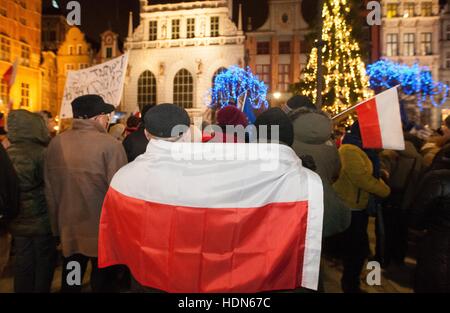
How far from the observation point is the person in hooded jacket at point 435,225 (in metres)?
2.79

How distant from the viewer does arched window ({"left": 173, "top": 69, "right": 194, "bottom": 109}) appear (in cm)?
3112

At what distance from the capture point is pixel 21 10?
1240 inches

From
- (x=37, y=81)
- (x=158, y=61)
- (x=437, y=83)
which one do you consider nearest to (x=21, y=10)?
(x=37, y=81)

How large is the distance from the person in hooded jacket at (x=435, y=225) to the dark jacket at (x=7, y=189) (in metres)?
2.97

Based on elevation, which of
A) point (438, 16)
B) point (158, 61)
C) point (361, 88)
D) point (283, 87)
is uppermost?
point (438, 16)

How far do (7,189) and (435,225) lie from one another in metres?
3.16

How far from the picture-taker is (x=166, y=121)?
2451 millimetres

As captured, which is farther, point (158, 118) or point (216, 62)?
point (216, 62)

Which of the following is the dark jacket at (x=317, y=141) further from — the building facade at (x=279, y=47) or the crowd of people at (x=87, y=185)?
the building facade at (x=279, y=47)

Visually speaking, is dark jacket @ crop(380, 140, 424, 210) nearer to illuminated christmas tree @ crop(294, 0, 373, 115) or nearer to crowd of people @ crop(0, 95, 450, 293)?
crowd of people @ crop(0, 95, 450, 293)

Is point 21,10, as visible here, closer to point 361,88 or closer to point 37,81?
point 37,81
